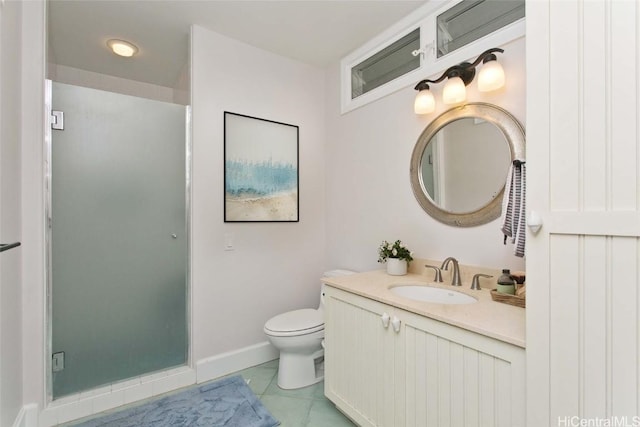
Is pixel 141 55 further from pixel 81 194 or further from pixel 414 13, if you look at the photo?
pixel 414 13

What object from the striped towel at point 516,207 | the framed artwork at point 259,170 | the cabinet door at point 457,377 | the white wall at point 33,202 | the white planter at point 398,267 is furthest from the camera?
the framed artwork at point 259,170

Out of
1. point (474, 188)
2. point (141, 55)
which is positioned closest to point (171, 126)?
point (141, 55)

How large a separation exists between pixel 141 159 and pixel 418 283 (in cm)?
200

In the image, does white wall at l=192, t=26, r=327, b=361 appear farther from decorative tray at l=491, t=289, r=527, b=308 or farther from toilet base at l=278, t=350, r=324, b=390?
decorative tray at l=491, t=289, r=527, b=308

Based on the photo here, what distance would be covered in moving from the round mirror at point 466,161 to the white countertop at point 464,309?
1.47 ft

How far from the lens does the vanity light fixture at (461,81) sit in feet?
4.95

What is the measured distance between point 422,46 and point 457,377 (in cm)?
189

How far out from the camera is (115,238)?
1.96 metres

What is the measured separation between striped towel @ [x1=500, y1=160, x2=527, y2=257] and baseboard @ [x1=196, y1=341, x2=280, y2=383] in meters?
1.98

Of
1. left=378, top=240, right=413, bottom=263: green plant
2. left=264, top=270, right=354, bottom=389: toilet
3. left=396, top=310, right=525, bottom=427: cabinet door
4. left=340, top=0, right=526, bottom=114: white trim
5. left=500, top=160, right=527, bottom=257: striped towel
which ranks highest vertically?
left=340, top=0, right=526, bottom=114: white trim

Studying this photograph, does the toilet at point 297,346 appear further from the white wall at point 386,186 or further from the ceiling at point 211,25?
the ceiling at point 211,25

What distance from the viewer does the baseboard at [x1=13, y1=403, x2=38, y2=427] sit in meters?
1.58

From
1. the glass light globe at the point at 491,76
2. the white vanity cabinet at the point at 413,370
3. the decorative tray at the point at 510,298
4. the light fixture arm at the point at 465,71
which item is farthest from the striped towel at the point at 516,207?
the light fixture arm at the point at 465,71

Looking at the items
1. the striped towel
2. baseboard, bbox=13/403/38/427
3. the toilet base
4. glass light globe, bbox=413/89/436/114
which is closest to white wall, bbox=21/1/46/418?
baseboard, bbox=13/403/38/427
